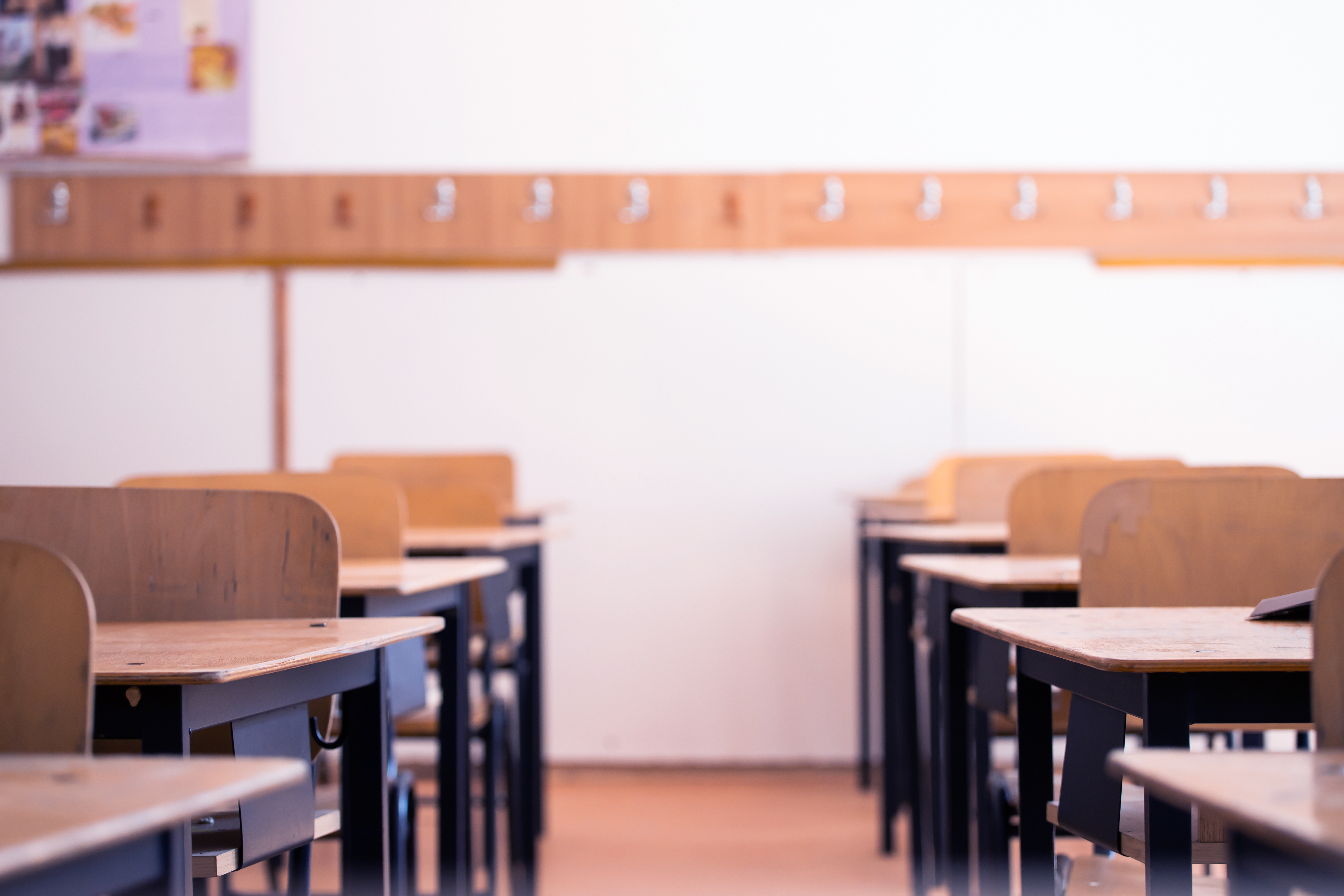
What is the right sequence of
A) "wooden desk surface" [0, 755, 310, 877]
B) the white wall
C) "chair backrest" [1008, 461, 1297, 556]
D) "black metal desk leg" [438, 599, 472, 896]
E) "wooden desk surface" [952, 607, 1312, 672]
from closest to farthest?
"wooden desk surface" [0, 755, 310, 877] < "wooden desk surface" [952, 607, 1312, 672] < "black metal desk leg" [438, 599, 472, 896] < "chair backrest" [1008, 461, 1297, 556] < the white wall

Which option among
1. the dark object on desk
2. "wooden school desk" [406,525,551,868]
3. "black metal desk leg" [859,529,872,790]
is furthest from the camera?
"black metal desk leg" [859,529,872,790]

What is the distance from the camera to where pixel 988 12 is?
161 inches

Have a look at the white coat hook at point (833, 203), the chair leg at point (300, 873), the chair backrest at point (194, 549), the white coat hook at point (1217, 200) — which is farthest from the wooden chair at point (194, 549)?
the white coat hook at point (1217, 200)

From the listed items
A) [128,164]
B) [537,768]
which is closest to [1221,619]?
[537,768]

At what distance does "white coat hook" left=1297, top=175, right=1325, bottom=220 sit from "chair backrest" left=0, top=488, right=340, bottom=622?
12.4 feet

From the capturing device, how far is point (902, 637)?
278 cm

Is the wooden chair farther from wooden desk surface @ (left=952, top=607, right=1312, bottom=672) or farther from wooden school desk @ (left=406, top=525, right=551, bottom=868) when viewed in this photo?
wooden school desk @ (left=406, top=525, right=551, bottom=868)

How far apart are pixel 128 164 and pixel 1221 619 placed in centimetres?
404

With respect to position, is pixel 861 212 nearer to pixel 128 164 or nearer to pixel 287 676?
pixel 128 164

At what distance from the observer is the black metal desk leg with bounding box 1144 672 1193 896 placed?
965 millimetres

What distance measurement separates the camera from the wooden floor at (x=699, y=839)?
2721 millimetres

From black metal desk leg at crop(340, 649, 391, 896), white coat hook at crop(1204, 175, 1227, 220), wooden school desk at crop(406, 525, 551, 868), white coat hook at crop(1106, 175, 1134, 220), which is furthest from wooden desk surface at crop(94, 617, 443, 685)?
white coat hook at crop(1204, 175, 1227, 220)

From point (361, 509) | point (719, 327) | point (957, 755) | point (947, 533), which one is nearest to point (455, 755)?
point (361, 509)

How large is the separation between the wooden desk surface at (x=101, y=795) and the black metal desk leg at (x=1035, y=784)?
3.36 feet
